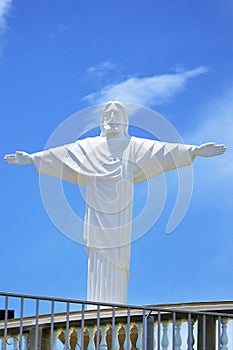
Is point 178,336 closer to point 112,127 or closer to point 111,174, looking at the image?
point 111,174

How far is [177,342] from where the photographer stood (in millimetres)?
12133

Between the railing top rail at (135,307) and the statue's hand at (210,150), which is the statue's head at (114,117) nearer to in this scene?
the statue's hand at (210,150)

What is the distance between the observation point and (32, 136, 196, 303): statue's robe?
606 inches

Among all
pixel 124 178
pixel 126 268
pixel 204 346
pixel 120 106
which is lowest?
pixel 204 346

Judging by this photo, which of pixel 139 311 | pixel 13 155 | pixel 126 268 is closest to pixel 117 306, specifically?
pixel 139 311

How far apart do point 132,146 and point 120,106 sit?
0.58m

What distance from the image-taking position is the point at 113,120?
51.6 feet

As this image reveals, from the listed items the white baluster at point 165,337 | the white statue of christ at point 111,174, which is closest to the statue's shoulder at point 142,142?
the white statue of christ at point 111,174

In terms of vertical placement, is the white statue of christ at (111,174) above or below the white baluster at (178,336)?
above

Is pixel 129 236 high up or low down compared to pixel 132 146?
down

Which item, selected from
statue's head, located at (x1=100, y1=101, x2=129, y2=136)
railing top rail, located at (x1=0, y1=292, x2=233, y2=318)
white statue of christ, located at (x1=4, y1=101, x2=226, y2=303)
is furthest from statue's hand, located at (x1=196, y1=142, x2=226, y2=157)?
railing top rail, located at (x1=0, y1=292, x2=233, y2=318)

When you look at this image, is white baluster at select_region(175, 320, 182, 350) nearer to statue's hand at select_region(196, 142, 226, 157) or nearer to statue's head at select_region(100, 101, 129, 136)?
statue's hand at select_region(196, 142, 226, 157)

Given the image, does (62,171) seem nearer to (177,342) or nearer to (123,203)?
(123,203)

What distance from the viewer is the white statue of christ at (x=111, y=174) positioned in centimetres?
1538
